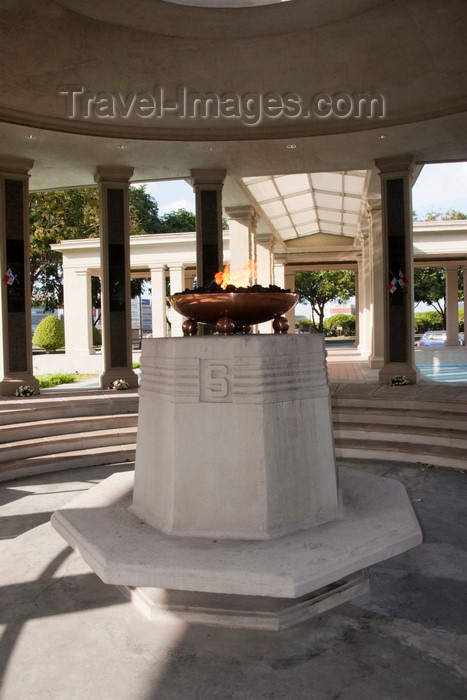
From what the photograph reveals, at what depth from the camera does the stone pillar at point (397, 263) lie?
11.2 meters

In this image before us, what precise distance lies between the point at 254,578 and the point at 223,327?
1564mm

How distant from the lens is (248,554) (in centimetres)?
293

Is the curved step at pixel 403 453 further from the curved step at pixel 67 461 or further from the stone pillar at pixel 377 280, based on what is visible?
the stone pillar at pixel 377 280

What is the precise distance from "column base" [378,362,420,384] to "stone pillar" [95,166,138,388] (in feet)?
16.6

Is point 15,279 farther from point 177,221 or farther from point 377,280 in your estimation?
point 177,221

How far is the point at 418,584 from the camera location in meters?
3.48

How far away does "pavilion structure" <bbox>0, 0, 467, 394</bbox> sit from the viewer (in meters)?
8.02

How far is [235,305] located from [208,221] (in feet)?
28.0

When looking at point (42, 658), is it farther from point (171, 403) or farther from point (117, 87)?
point (117, 87)

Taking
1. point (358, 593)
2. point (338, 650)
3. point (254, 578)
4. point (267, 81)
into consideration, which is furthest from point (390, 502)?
point (267, 81)

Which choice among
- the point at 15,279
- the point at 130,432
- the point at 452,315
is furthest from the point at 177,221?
the point at 130,432

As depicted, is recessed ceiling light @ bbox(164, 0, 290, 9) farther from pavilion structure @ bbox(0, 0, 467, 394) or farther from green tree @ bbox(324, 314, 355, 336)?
green tree @ bbox(324, 314, 355, 336)

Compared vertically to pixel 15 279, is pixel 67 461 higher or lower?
lower

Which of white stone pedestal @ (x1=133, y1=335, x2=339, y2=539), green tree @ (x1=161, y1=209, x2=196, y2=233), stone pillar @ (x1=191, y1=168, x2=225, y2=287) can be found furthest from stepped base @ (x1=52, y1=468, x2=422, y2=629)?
green tree @ (x1=161, y1=209, x2=196, y2=233)
